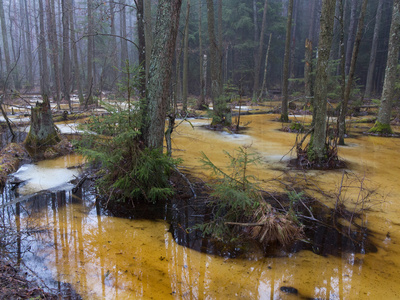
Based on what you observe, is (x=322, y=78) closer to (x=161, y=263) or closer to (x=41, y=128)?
(x=161, y=263)

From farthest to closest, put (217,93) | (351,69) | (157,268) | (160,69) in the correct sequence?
(217,93) → (351,69) → (160,69) → (157,268)

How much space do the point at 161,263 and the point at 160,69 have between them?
339cm

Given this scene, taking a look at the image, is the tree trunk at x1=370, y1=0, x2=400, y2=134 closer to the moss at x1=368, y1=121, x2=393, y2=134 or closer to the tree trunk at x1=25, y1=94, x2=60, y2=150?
the moss at x1=368, y1=121, x2=393, y2=134

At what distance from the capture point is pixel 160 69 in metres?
5.34

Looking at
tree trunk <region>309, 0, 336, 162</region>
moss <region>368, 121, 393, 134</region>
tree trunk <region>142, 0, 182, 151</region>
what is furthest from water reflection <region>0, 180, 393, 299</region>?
moss <region>368, 121, 393, 134</region>

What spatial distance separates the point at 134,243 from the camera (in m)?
4.05

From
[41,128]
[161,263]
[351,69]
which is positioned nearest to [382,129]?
[351,69]

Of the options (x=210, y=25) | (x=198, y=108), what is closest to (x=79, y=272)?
(x=210, y=25)

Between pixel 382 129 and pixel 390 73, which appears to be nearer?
pixel 390 73

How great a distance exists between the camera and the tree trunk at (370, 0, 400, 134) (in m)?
11.7

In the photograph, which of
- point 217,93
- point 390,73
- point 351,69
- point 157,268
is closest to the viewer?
point 157,268

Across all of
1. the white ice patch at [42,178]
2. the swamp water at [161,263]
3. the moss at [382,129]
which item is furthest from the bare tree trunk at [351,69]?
the white ice patch at [42,178]

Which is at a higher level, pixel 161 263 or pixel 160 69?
pixel 160 69

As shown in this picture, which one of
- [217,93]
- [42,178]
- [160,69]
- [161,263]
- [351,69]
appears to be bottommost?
[161,263]
